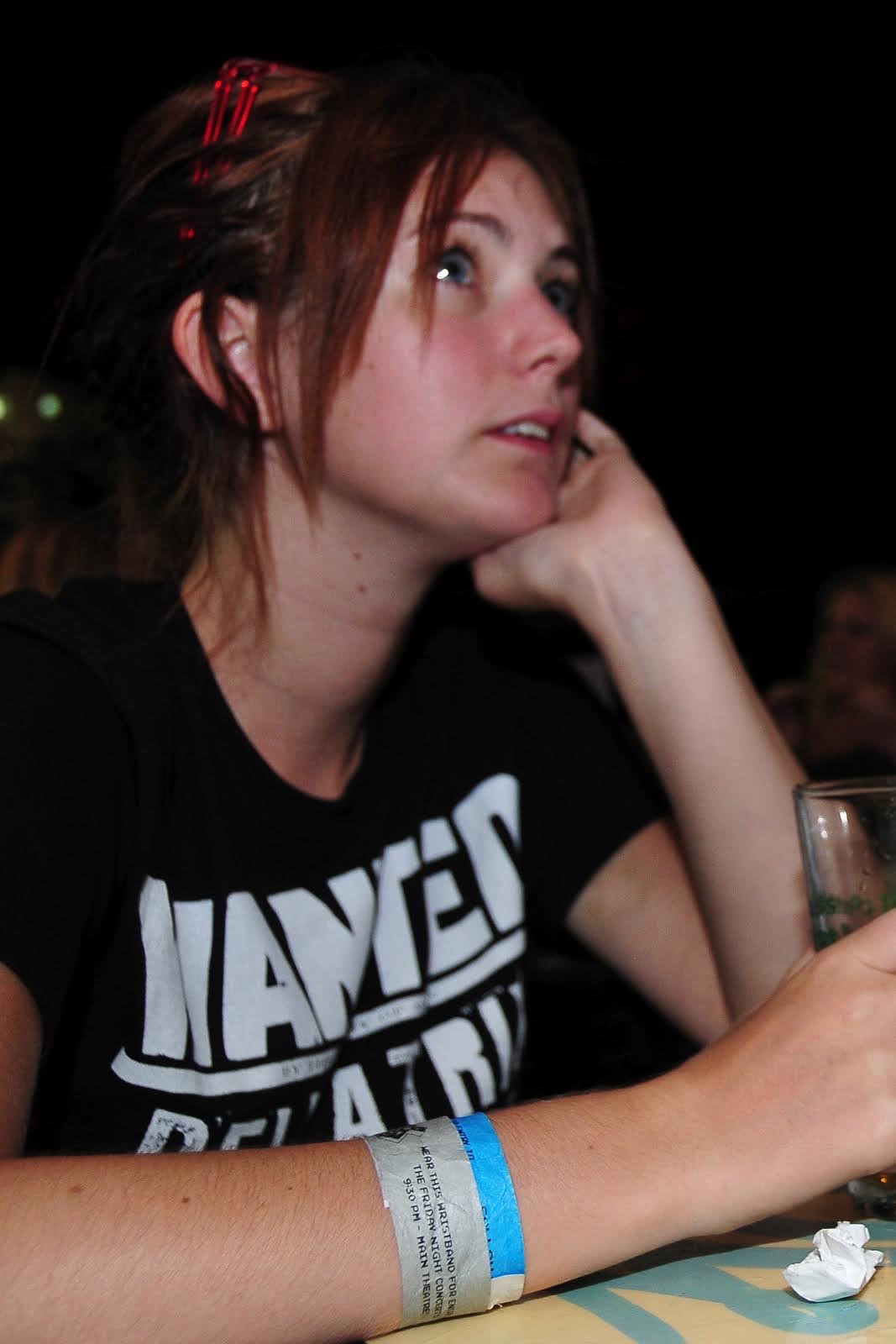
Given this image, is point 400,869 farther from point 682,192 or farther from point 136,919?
point 682,192

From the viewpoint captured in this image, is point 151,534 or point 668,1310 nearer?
point 668,1310

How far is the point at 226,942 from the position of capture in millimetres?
1084

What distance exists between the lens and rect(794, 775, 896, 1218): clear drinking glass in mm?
793

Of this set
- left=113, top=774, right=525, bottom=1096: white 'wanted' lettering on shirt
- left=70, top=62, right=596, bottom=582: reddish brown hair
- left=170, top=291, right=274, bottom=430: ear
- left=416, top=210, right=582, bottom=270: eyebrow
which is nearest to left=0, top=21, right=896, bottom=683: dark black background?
left=70, top=62, right=596, bottom=582: reddish brown hair

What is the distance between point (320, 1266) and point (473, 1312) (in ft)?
0.30

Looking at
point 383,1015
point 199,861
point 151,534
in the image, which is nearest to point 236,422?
point 151,534

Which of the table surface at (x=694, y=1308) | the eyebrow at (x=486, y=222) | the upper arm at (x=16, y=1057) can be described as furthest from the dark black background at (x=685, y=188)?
the table surface at (x=694, y=1308)

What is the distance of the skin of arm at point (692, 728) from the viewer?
122 cm

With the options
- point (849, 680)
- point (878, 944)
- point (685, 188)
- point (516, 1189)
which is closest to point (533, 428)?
point (878, 944)

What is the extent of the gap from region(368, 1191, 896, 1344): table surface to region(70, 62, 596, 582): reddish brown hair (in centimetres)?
75

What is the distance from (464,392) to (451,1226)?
0.77m

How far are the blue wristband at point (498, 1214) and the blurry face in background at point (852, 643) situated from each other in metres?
2.84

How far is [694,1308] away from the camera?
0.65 meters

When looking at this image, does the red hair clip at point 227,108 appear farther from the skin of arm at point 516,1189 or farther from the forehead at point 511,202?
the skin of arm at point 516,1189
